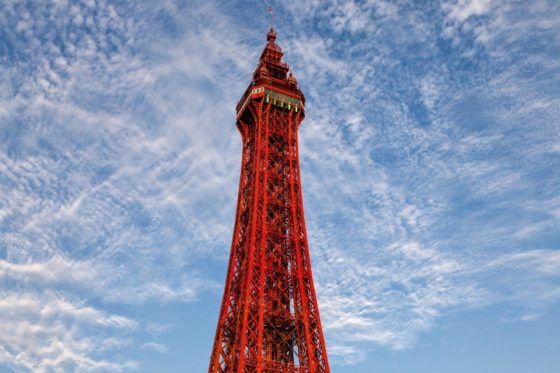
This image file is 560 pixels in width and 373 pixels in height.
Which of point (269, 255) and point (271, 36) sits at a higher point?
point (271, 36)

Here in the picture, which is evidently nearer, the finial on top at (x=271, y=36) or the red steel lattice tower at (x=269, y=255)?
the red steel lattice tower at (x=269, y=255)

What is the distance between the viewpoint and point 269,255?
61.9m

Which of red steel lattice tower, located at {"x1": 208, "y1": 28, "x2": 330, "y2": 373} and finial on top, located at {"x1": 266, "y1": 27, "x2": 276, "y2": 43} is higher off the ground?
finial on top, located at {"x1": 266, "y1": 27, "x2": 276, "y2": 43}

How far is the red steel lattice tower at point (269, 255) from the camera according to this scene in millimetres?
56500

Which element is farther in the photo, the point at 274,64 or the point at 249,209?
the point at 274,64

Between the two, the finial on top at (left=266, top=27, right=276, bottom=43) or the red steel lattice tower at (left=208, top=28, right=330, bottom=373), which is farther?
the finial on top at (left=266, top=27, right=276, bottom=43)

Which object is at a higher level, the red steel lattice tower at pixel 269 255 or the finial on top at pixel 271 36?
the finial on top at pixel 271 36

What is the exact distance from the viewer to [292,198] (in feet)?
214

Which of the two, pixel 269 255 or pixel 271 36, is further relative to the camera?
pixel 271 36

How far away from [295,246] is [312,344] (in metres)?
11.0

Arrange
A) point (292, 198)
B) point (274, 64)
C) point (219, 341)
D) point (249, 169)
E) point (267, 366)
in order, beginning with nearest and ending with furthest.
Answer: point (267, 366), point (219, 341), point (292, 198), point (249, 169), point (274, 64)

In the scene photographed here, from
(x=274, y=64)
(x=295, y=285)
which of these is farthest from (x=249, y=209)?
(x=274, y=64)

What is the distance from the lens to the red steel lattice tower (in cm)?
5650

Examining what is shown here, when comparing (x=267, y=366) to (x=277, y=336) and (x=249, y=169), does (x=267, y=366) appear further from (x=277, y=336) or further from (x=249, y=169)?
(x=249, y=169)
